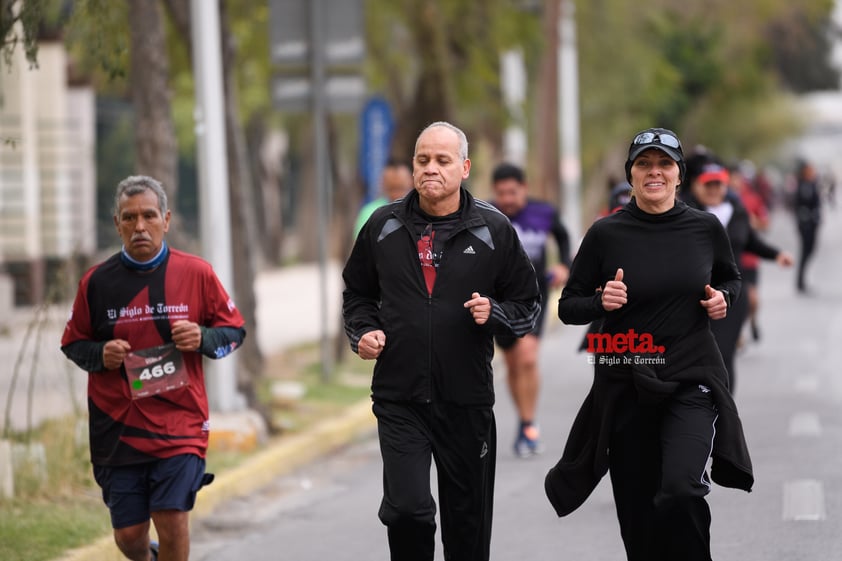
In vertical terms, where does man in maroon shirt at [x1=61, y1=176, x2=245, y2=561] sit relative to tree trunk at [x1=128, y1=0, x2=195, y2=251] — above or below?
below

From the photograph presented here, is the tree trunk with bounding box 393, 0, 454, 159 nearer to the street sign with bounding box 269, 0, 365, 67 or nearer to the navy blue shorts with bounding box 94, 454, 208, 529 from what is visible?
the street sign with bounding box 269, 0, 365, 67

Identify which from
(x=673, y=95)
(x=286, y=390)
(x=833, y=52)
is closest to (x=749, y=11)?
(x=673, y=95)

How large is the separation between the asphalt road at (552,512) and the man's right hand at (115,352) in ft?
7.31

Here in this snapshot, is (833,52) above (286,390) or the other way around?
above

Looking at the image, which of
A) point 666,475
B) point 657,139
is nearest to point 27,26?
point 657,139

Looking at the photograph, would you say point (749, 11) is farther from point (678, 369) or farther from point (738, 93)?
point (678, 369)

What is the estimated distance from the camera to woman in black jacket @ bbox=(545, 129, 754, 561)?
18.7ft

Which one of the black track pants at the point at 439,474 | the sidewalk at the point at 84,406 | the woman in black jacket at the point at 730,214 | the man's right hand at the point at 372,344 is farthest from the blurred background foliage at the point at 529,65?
the woman in black jacket at the point at 730,214

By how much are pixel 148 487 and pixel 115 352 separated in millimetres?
567

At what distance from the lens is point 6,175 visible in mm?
21484

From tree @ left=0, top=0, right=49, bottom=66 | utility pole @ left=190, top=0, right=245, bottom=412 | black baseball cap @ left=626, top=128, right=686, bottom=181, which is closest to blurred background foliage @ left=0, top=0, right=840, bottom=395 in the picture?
tree @ left=0, top=0, right=49, bottom=66

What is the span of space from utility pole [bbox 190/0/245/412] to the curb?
2.14 ft

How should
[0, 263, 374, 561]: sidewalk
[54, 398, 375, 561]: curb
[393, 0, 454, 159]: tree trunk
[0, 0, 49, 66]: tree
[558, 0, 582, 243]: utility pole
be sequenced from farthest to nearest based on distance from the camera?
[558, 0, 582, 243]: utility pole → [393, 0, 454, 159]: tree trunk → [0, 263, 374, 561]: sidewalk → [0, 0, 49, 66]: tree → [54, 398, 375, 561]: curb

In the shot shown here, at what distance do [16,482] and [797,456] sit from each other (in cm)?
491
